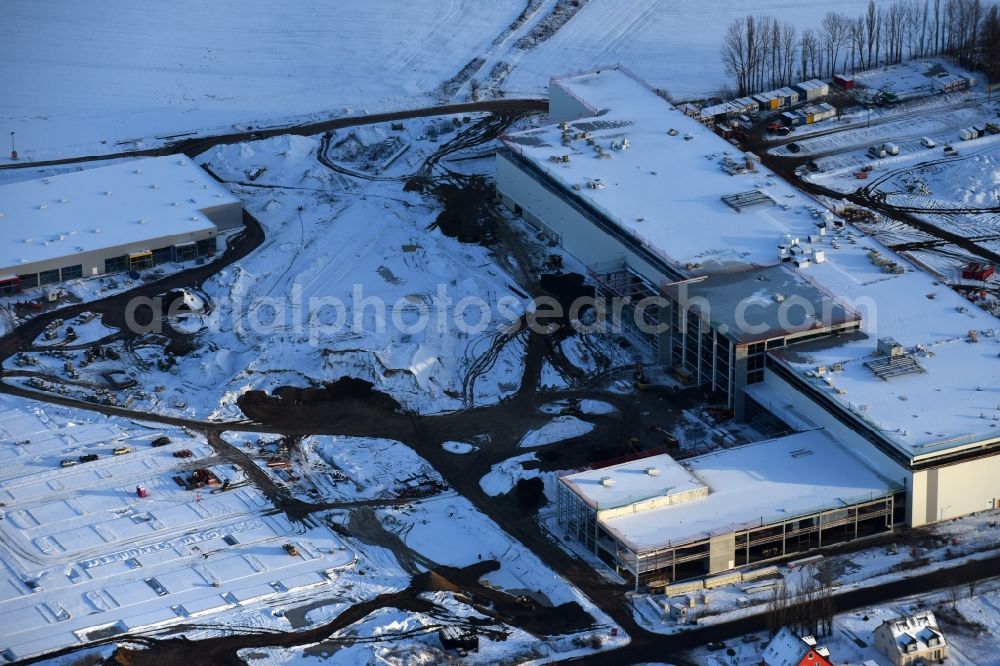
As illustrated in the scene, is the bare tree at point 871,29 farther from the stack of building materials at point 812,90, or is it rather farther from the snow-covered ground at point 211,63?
the snow-covered ground at point 211,63

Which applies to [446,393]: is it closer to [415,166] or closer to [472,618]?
[472,618]

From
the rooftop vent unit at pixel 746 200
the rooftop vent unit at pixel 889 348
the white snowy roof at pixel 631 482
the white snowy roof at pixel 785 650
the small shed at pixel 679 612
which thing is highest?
the rooftop vent unit at pixel 746 200

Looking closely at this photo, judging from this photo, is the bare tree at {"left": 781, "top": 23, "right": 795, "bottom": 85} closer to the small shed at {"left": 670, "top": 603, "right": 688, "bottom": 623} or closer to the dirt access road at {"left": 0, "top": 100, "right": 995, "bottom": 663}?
the dirt access road at {"left": 0, "top": 100, "right": 995, "bottom": 663}

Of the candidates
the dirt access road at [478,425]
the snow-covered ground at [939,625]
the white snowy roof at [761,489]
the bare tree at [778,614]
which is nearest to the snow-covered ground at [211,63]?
the dirt access road at [478,425]

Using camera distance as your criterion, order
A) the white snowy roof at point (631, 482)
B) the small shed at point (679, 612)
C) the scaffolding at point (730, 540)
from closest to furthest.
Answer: the small shed at point (679, 612)
the scaffolding at point (730, 540)
the white snowy roof at point (631, 482)

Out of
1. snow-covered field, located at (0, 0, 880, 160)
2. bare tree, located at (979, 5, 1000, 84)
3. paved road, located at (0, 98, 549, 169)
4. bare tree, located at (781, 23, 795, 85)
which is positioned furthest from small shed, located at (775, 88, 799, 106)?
paved road, located at (0, 98, 549, 169)

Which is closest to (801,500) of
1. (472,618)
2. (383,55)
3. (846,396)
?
(846,396)

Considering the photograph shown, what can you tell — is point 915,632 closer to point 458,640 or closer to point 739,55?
point 458,640
